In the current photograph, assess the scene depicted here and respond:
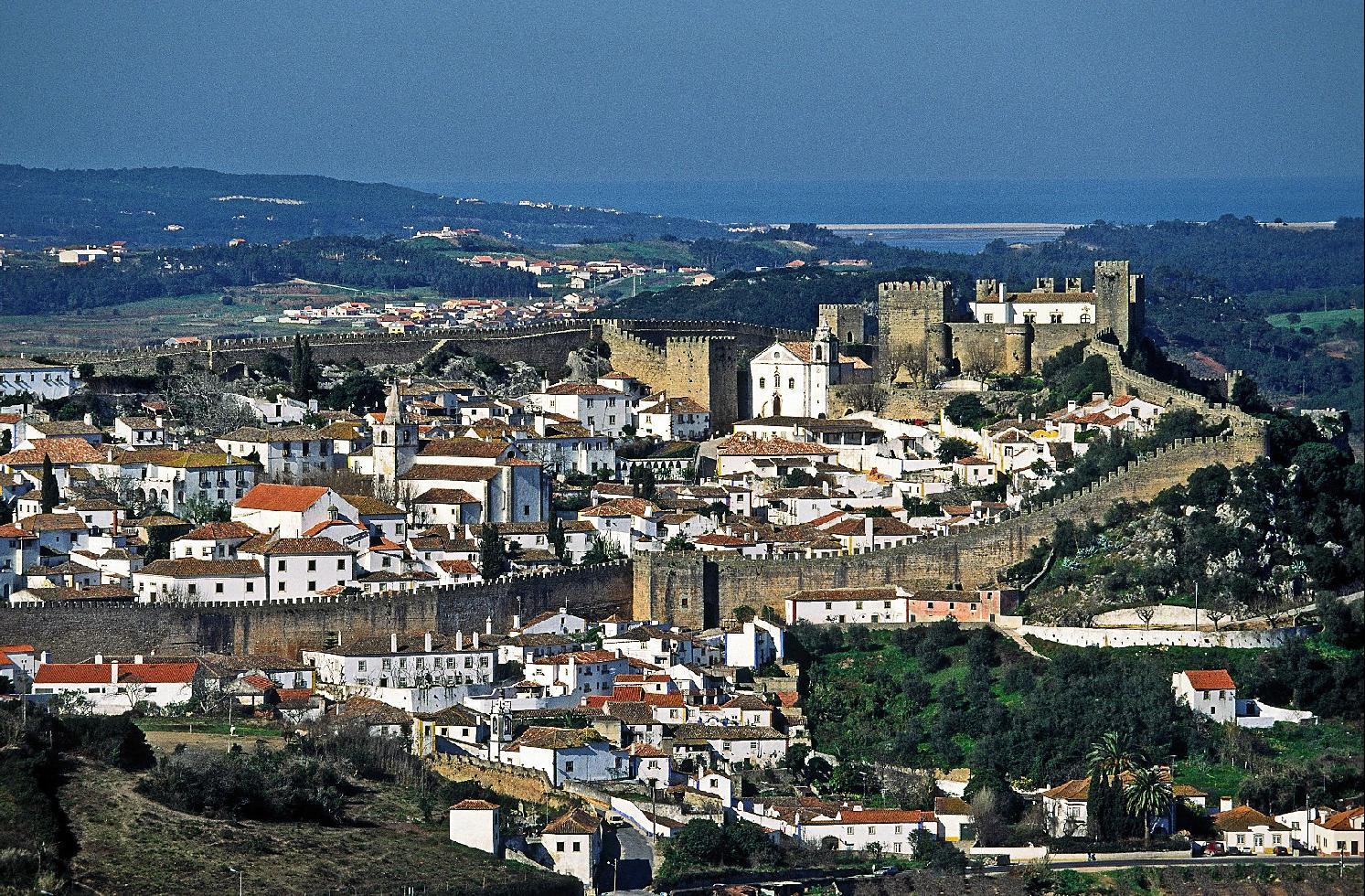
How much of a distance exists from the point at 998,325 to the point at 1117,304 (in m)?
2.28

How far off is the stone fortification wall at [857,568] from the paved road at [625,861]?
7.87 metres

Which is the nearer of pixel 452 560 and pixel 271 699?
pixel 271 699

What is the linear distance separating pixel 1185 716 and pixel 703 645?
704cm

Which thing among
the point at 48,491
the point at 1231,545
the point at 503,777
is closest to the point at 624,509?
the point at 48,491

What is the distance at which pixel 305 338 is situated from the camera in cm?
5475

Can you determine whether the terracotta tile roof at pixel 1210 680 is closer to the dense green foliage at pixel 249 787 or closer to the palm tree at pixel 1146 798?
the palm tree at pixel 1146 798

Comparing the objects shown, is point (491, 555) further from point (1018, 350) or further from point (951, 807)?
point (1018, 350)

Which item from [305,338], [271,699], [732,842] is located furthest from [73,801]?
[305,338]

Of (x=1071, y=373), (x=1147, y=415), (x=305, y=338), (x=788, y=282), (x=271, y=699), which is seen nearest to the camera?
(x=271, y=699)

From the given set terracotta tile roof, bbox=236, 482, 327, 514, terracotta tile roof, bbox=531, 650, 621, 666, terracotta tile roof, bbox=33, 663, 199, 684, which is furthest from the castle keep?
terracotta tile roof, bbox=33, 663, 199, 684

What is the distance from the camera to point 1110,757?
3709 centimetres

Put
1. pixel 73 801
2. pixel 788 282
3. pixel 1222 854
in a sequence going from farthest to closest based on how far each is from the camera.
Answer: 1. pixel 788 282
2. pixel 1222 854
3. pixel 73 801

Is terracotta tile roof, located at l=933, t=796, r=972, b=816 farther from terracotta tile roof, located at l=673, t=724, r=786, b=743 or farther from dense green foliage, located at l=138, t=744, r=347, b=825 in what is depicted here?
dense green foliage, located at l=138, t=744, r=347, b=825

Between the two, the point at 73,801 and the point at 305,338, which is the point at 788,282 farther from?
the point at 73,801
